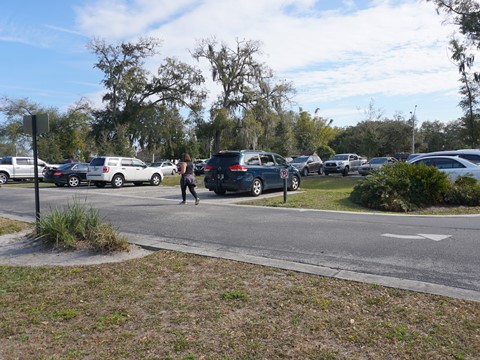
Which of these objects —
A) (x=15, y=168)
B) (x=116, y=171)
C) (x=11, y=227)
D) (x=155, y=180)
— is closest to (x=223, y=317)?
(x=11, y=227)

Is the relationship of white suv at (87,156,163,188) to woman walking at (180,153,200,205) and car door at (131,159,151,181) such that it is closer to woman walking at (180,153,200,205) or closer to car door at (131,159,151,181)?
car door at (131,159,151,181)

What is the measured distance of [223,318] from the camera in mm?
4078

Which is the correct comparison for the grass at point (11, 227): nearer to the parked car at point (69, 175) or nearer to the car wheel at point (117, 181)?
the car wheel at point (117, 181)

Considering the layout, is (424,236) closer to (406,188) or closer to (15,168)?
(406,188)

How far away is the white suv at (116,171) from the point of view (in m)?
22.8

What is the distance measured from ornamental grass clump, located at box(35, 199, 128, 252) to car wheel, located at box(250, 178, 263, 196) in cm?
940

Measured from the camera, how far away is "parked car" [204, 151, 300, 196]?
1623 cm

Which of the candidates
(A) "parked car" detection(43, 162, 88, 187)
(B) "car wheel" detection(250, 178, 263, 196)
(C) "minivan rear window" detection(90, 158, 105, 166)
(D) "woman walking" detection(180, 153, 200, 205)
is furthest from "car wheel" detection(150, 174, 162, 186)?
(D) "woman walking" detection(180, 153, 200, 205)

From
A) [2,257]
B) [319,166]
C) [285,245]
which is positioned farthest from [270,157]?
[319,166]

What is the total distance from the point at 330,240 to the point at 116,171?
1760 cm

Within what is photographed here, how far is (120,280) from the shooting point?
5.35 meters

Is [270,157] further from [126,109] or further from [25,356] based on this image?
[126,109]

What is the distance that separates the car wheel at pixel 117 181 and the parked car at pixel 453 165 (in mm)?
15063

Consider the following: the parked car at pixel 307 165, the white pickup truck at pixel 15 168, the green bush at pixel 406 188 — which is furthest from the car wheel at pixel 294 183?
the white pickup truck at pixel 15 168
